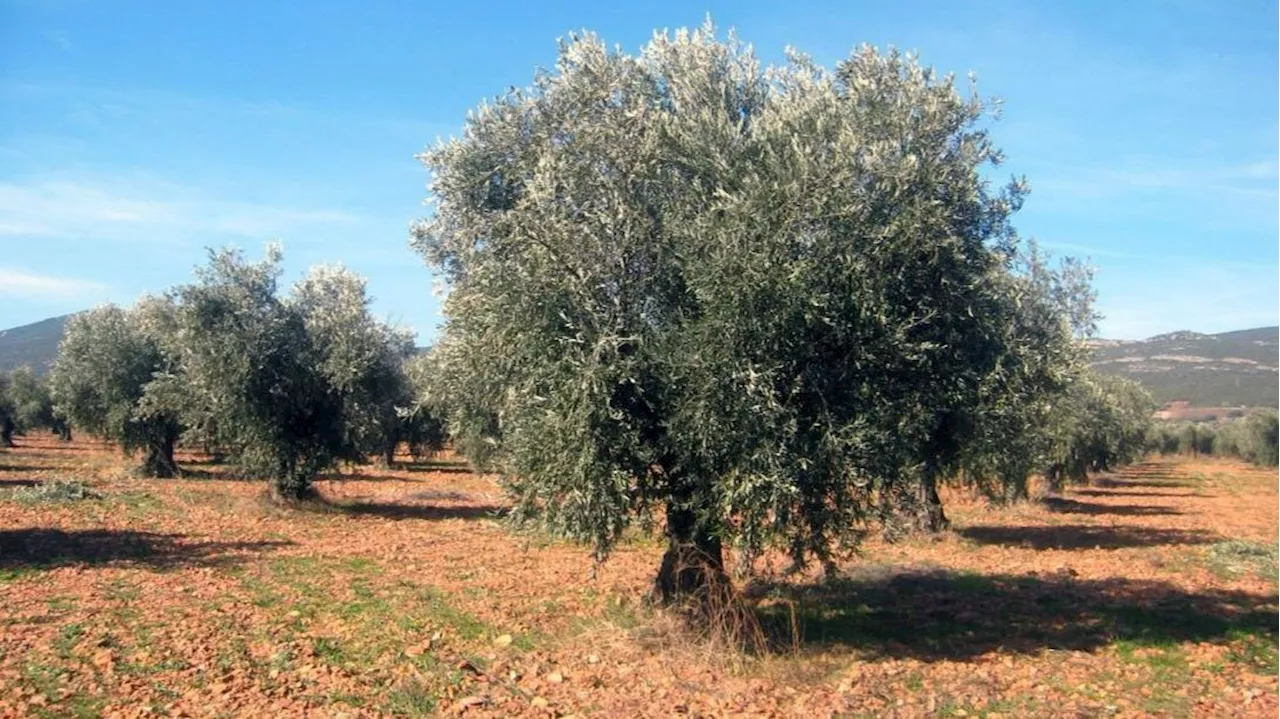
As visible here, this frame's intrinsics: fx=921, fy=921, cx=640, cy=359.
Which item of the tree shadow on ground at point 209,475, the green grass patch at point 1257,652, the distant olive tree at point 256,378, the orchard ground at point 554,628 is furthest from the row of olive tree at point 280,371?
the green grass patch at point 1257,652

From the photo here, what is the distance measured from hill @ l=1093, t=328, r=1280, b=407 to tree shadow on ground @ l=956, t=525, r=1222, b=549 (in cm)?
11196

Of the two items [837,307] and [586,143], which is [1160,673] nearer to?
[837,307]

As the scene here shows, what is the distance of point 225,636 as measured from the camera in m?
11.2

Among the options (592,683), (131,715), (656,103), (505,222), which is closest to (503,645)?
(592,683)

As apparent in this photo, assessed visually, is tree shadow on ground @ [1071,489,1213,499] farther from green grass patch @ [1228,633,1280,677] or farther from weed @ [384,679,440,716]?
weed @ [384,679,440,716]

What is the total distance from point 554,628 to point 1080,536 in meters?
19.8

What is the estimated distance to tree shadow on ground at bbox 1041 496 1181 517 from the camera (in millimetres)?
36094

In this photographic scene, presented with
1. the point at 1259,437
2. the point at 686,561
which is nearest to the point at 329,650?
the point at 686,561

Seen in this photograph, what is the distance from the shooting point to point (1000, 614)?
14.4 metres

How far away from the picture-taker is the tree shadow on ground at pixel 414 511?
26.6 metres

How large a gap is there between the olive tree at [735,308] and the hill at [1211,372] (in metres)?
132

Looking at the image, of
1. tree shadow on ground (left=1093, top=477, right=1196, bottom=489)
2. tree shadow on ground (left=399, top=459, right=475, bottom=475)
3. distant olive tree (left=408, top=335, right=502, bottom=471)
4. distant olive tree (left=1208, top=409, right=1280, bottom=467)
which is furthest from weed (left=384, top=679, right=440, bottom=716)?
distant olive tree (left=1208, top=409, right=1280, bottom=467)

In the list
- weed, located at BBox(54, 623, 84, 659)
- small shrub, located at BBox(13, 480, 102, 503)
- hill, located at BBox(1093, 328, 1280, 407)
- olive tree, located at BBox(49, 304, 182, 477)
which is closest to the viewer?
weed, located at BBox(54, 623, 84, 659)

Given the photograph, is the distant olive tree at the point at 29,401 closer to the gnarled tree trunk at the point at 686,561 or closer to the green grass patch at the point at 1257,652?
the gnarled tree trunk at the point at 686,561
